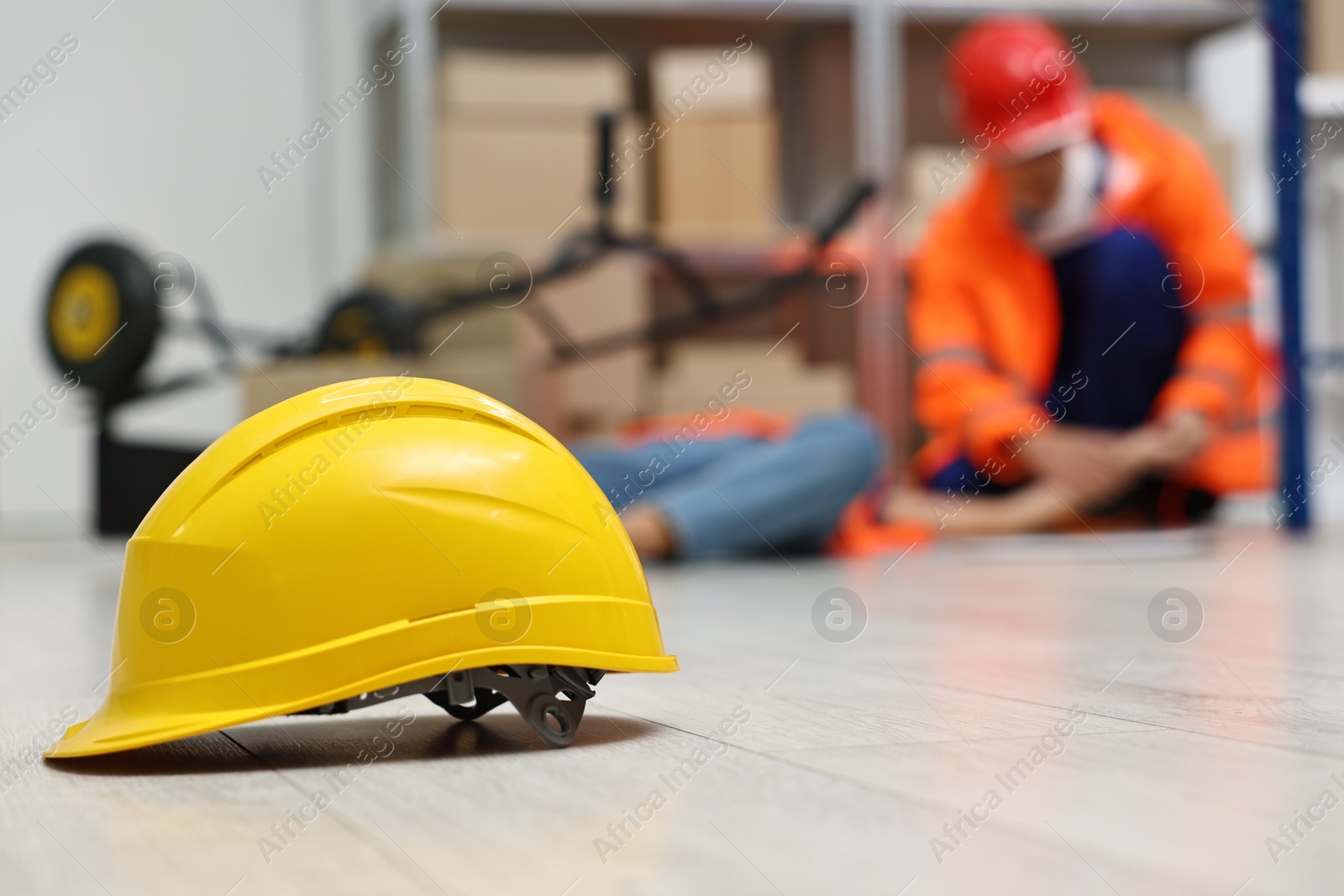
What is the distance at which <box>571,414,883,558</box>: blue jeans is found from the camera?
236 centimetres

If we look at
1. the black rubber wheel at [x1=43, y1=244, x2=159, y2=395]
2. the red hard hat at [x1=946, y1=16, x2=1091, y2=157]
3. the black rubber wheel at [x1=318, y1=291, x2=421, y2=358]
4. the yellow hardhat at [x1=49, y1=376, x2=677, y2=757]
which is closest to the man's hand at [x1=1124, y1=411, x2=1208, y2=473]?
the red hard hat at [x1=946, y1=16, x2=1091, y2=157]

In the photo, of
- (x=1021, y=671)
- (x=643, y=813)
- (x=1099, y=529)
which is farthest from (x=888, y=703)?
(x=1099, y=529)

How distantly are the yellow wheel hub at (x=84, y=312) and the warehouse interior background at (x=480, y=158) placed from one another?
0.34 m

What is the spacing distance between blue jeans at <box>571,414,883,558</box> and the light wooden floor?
3.39 ft

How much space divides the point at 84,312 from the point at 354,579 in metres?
2.65

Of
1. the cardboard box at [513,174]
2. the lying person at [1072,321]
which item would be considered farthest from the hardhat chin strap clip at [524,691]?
the cardboard box at [513,174]

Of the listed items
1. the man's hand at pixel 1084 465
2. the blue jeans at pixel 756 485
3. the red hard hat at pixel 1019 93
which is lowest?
the man's hand at pixel 1084 465

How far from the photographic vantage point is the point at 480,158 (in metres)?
3.59

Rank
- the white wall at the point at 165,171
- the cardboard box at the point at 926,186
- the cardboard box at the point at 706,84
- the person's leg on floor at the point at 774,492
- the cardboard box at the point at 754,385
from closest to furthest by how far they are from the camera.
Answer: the person's leg on floor at the point at 774,492, the cardboard box at the point at 754,385, the cardboard box at the point at 706,84, the cardboard box at the point at 926,186, the white wall at the point at 165,171

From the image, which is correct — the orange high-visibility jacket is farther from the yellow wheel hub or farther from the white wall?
the white wall

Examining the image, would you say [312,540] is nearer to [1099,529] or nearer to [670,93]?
[1099,529]

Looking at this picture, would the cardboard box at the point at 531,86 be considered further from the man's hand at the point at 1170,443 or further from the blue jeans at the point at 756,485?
the man's hand at the point at 1170,443

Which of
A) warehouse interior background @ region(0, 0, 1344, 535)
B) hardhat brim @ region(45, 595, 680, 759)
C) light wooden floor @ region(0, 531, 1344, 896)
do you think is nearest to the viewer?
light wooden floor @ region(0, 531, 1344, 896)

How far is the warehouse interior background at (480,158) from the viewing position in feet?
11.7
